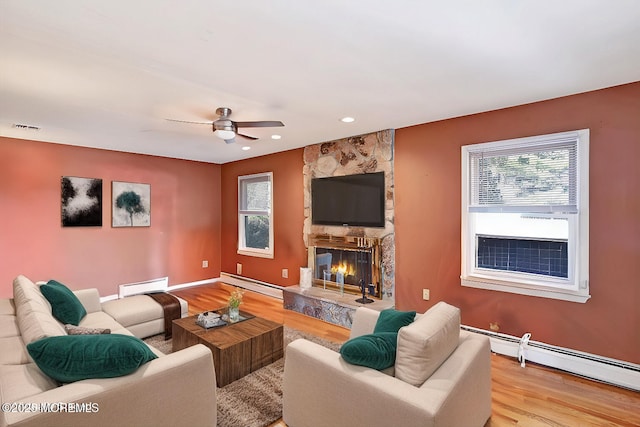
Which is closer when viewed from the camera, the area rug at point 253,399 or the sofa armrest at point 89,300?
the area rug at point 253,399

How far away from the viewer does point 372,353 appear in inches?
64.4

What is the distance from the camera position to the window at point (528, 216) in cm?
273

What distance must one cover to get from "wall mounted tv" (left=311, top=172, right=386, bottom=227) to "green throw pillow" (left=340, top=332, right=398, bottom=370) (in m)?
2.38

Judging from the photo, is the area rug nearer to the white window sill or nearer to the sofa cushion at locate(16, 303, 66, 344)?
the sofa cushion at locate(16, 303, 66, 344)

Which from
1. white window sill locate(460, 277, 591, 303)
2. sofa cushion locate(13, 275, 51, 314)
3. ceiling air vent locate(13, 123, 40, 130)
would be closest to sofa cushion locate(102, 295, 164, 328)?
sofa cushion locate(13, 275, 51, 314)

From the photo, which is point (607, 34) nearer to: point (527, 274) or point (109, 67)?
point (527, 274)

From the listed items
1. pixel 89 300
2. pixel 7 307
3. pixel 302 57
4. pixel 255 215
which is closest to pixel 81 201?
pixel 89 300

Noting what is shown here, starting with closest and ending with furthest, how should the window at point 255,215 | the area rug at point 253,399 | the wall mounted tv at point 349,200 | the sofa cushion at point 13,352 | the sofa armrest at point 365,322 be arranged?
1. the sofa cushion at point 13,352
2. the area rug at point 253,399
3. the sofa armrest at point 365,322
4. the wall mounted tv at point 349,200
5. the window at point 255,215

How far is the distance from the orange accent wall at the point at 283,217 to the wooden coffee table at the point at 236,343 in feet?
6.66

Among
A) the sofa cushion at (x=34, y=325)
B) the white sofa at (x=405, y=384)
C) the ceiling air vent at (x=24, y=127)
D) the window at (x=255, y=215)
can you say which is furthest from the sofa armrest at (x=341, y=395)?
the ceiling air vent at (x=24, y=127)

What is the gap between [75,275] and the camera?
4652 millimetres

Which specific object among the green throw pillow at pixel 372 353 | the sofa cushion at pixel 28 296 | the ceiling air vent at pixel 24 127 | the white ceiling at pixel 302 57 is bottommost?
the green throw pillow at pixel 372 353

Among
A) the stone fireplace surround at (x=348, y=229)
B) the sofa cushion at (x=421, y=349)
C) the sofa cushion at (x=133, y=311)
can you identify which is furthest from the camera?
the stone fireplace surround at (x=348, y=229)

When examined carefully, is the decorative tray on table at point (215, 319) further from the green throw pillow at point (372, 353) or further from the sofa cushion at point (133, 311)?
the green throw pillow at point (372, 353)
